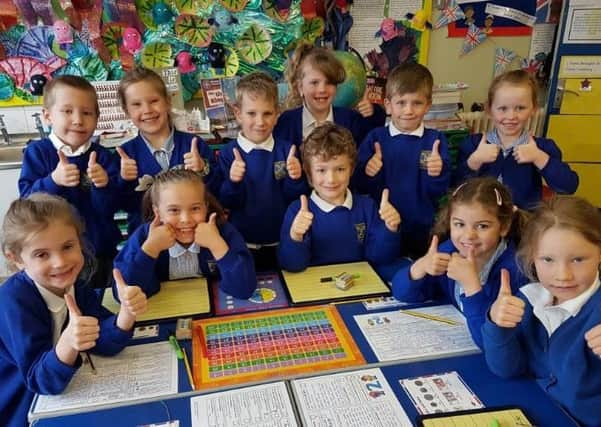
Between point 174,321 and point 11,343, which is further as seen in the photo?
point 174,321

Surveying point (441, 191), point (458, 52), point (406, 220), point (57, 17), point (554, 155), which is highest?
point (57, 17)

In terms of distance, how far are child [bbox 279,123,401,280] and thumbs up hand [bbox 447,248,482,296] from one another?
418mm

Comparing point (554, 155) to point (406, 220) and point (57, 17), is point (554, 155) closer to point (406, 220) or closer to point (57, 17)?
point (406, 220)

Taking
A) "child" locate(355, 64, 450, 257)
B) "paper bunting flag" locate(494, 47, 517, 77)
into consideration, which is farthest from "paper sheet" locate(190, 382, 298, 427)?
"paper bunting flag" locate(494, 47, 517, 77)

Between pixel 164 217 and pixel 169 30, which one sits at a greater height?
pixel 169 30

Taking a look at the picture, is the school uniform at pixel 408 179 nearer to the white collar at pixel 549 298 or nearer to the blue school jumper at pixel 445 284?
the blue school jumper at pixel 445 284

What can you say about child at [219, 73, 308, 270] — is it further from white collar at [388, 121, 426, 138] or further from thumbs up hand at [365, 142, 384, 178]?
white collar at [388, 121, 426, 138]

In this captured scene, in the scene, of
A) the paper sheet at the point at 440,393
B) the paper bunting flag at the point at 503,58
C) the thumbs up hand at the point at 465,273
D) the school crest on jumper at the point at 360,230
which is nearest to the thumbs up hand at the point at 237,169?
the school crest on jumper at the point at 360,230

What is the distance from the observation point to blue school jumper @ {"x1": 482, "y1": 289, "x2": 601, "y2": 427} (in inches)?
42.4

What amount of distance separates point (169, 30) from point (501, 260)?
255 cm

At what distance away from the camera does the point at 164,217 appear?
1579mm

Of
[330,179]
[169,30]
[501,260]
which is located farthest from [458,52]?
[501,260]

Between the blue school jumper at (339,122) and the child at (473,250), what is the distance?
0.99m

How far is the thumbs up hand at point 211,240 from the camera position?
60.6 inches
